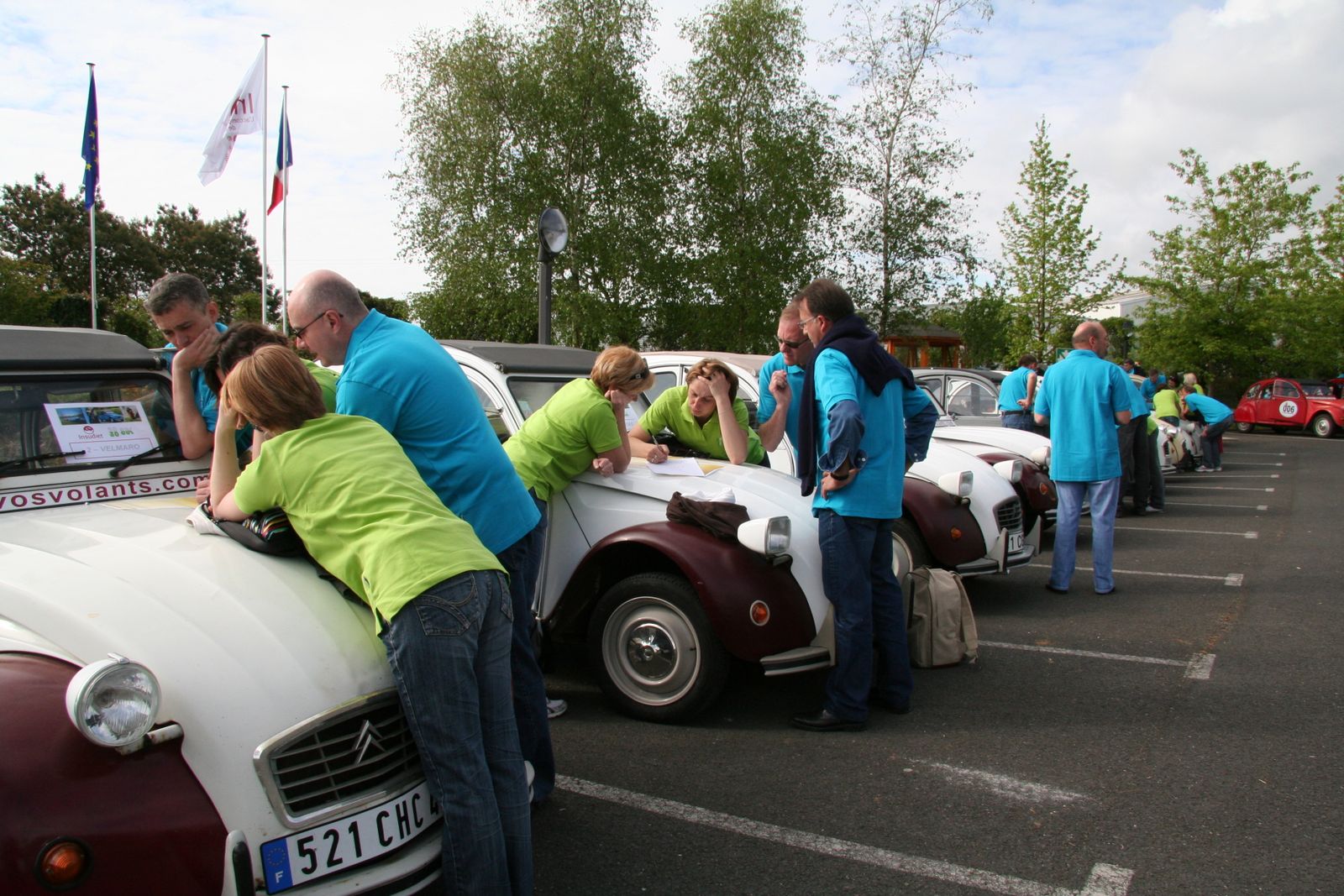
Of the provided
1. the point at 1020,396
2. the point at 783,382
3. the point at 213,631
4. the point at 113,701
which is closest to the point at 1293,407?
the point at 1020,396

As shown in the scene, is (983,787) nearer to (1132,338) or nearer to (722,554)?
(722,554)

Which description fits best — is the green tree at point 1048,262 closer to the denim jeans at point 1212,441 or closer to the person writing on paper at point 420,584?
the denim jeans at point 1212,441

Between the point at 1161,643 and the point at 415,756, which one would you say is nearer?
the point at 415,756

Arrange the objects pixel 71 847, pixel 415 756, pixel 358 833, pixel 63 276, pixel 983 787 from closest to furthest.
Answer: pixel 71 847 < pixel 358 833 < pixel 415 756 < pixel 983 787 < pixel 63 276

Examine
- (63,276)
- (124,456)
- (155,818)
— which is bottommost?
(155,818)

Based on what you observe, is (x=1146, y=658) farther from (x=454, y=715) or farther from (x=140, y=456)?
Result: (x=140, y=456)

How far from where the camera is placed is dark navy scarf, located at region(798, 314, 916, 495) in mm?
4469

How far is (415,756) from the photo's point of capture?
2.60 meters

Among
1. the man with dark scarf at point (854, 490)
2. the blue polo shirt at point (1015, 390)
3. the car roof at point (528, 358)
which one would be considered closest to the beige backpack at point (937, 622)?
the man with dark scarf at point (854, 490)

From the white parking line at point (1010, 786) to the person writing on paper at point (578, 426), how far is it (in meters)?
2.02

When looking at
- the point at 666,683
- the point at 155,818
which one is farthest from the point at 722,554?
the point at 155,818

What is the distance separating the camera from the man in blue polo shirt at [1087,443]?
704 cm

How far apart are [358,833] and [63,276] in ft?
179

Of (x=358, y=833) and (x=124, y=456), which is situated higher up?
(x=124, y=456)
